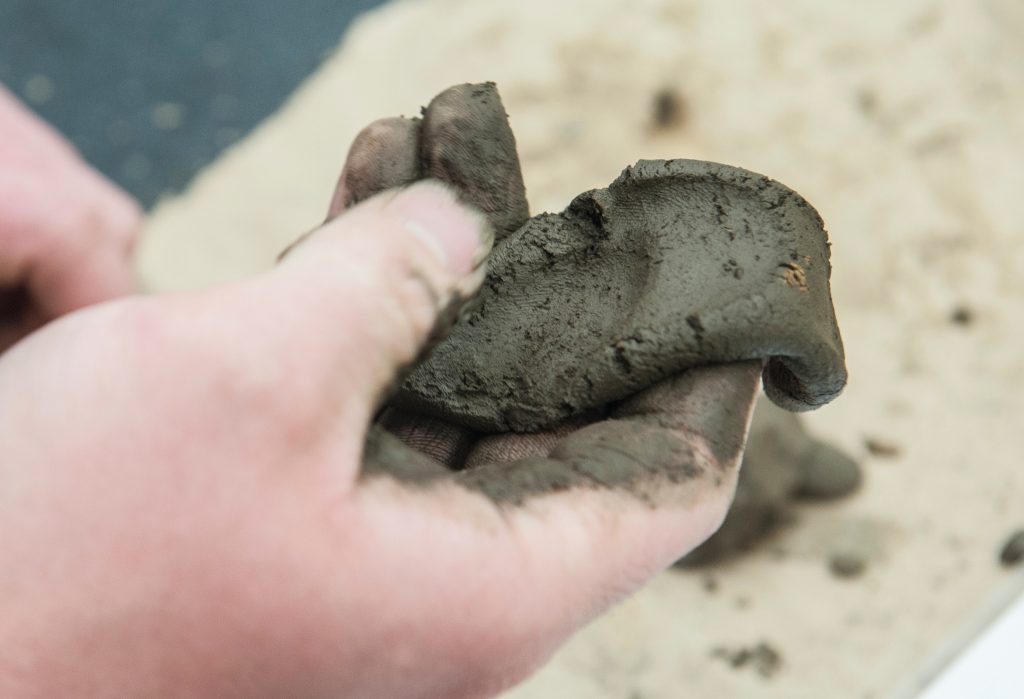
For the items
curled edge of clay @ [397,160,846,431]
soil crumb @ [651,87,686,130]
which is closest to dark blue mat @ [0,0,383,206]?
soil crumb @ [651,87,686,130]

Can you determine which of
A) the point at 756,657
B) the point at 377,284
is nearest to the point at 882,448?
the point at 756,657

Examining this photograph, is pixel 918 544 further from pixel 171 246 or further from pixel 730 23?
pixel 171 246

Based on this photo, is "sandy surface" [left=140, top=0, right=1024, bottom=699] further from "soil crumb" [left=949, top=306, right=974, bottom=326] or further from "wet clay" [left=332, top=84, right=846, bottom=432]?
"wet clay" [left=332, top=84, right=846, bottom=432]

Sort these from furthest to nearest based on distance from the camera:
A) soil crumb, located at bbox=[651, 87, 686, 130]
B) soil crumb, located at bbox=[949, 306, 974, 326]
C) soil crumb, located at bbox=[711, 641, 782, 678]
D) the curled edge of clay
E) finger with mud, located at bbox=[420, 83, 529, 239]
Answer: soil crumb, located at bbox=[651, 87, 686, 130], soil crumb, located at bbox=[949, 306, 974, 326], soil crumb, located at bbox=[711, 641, 782, 678], finger with mud, located at bbox=[420, 83, 529, 239], the curled edge of clay

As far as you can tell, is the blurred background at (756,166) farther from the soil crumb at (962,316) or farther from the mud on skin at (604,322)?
the mud on skin at (604,322)

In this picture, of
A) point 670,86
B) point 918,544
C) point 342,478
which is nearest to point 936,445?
point 918,544

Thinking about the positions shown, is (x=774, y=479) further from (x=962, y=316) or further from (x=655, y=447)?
(x=655, y=447)
